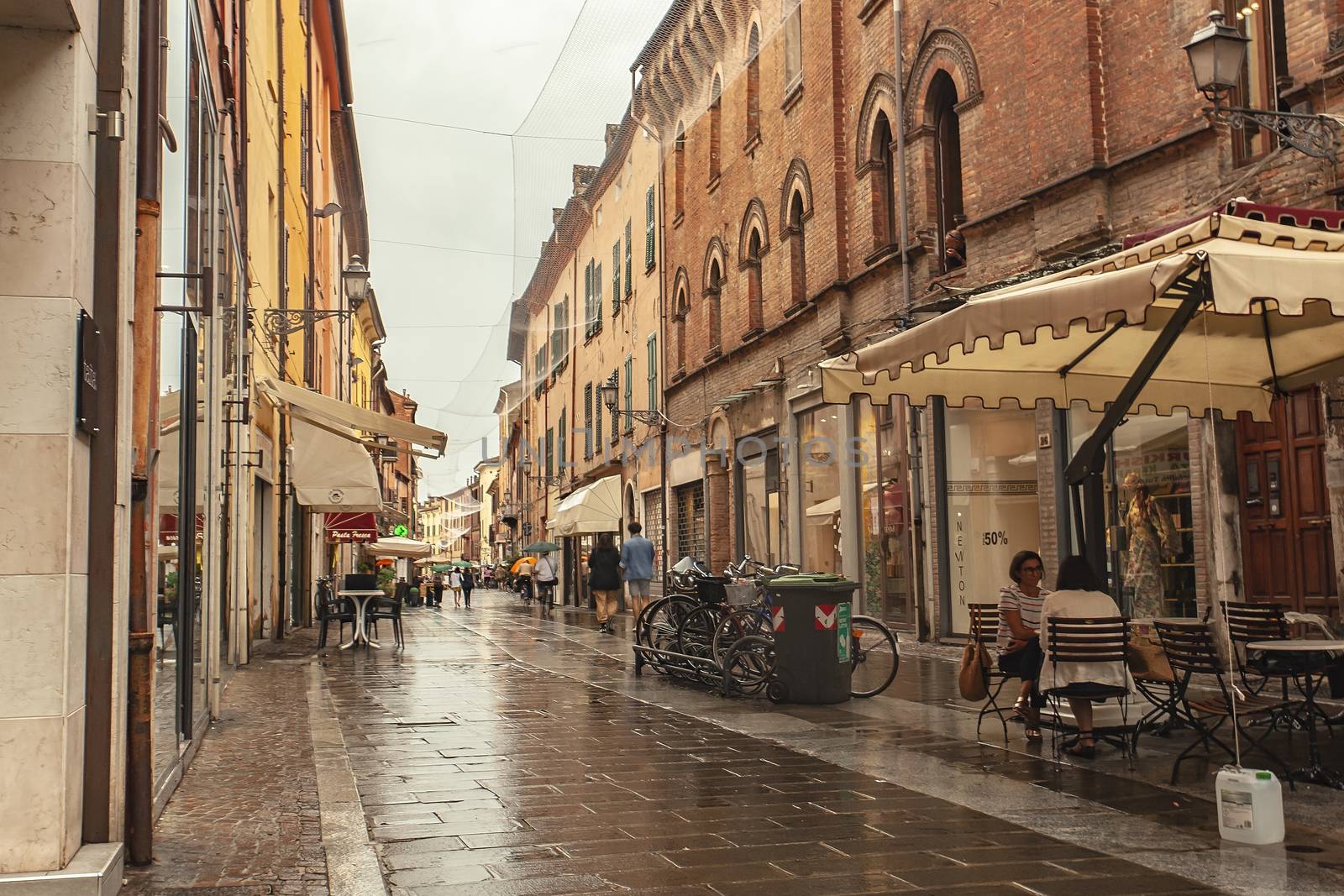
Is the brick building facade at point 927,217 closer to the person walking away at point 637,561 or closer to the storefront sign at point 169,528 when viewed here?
the person walking away at point 637,561

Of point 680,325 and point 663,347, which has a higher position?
point 680,325

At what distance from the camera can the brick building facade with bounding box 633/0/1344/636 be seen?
1191 centimetres

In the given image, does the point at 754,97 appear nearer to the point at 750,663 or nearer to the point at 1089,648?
the point at 750,663

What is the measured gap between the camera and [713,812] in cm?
607

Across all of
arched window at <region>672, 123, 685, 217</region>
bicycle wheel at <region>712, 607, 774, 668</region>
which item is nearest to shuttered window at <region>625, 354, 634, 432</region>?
arched window at <region>672, 123, 685, 217</region>

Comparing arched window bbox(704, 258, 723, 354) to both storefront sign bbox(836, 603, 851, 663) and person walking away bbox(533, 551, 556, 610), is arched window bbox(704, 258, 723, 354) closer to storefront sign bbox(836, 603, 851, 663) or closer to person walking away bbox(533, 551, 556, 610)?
person walking away bbox(533, 551, 556, 610)

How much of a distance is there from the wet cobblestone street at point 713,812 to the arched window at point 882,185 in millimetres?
9739

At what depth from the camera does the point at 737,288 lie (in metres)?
25.0

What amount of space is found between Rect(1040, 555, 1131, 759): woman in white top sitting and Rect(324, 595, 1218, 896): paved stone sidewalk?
1368 millimetres

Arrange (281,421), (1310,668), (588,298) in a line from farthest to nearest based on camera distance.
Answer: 1. (588,298)
2. (281,421)
3. (1310,668)

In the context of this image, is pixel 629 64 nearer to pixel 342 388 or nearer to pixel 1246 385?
pixel 1246 385

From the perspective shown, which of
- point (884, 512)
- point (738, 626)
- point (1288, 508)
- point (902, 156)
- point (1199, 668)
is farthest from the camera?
point (884, 512)

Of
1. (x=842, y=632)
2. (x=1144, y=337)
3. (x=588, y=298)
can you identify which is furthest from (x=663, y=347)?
(x=1144, y=337)

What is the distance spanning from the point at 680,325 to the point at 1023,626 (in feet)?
71.3
